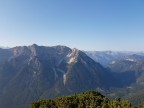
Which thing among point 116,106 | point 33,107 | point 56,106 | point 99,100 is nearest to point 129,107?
point 116,106

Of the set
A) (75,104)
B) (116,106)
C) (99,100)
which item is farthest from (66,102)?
(116,106)

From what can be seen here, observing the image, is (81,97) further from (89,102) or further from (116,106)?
(116,106)

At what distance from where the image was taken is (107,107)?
15975cm

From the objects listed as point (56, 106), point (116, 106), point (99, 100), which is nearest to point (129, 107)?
point (116, 106)

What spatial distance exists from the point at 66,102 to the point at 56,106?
290 inches

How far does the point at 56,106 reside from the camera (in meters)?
174

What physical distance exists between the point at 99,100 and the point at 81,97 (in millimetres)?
11894

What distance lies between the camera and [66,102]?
561 feet

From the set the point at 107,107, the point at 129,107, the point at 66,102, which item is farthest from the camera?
the point at 66,102

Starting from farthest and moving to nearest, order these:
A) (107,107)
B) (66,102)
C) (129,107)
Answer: (66,102)
(107,107)
(129,107)

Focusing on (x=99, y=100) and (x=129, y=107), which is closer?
(x=129, y=107)

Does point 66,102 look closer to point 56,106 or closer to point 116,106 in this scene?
point 56,106

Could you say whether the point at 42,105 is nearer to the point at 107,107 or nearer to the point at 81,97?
the point at 81,97

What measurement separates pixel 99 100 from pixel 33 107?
41514 millimetres
